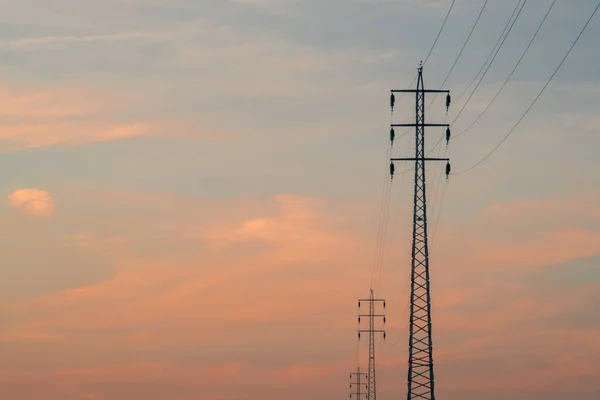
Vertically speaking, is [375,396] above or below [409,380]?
above

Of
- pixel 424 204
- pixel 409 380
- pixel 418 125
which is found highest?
pixel 418 125

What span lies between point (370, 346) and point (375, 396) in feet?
30.0

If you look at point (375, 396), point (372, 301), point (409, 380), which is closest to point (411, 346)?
point (409, 380)

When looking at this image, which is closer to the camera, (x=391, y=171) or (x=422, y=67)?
(x=391, y=171)

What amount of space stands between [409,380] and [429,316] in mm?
4556

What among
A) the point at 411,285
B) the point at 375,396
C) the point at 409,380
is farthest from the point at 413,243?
the point at 375,396

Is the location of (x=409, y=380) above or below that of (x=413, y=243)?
below

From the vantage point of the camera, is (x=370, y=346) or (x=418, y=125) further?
(x=370, y=346)

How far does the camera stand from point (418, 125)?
97.1 metres

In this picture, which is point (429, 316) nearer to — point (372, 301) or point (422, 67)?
point (422, 67)

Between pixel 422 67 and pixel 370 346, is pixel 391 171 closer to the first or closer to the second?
pixel 422 67

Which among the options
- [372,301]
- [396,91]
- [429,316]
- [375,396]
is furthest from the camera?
[372,301]

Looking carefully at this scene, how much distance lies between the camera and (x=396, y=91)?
95.6 meters

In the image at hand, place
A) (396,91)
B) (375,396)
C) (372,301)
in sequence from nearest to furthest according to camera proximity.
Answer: (396,91) → (375,396) → (372,301)
